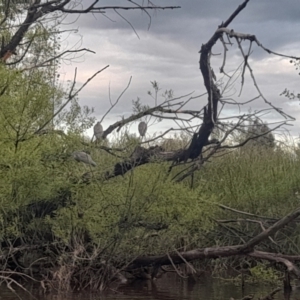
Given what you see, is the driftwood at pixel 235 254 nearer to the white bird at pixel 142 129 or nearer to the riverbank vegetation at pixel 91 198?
the riverbank vegetation at pixel 91 198

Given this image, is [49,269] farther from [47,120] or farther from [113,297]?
[47,120]

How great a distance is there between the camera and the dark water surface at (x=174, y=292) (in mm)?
8602

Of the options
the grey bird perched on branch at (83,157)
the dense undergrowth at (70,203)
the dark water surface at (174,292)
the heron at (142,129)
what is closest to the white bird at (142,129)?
the heron at (142,129)

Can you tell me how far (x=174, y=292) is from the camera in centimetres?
918

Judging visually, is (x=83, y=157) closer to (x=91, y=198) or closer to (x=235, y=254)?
(x=91, y=198)

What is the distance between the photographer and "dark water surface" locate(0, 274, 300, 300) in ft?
28.2

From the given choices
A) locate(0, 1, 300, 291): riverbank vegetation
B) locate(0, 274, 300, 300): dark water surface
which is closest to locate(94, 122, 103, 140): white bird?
locate(0, 1, 300, 291): riverbank vegetation

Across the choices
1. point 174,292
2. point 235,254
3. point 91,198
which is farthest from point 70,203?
point 235,254

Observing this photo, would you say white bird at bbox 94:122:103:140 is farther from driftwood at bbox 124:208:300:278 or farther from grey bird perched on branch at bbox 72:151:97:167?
driftwood at bbox 124:208:300:278

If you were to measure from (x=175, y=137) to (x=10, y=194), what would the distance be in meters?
5.46

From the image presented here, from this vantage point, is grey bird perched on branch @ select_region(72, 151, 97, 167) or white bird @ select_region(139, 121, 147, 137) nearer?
grey bird perched on branch @ select_region(72, 151, 97, 167)

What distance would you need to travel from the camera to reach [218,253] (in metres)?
9.04

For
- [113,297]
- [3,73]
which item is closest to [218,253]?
[113,297]

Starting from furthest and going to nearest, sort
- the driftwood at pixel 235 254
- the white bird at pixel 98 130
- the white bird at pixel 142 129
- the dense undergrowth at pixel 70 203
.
→ 1. the white bird at pixel 98 130
2. the white bird at pixel 142 129
3. the dense undergrowth at pixel 70 203
4. the driftwood at pixel 235 254
